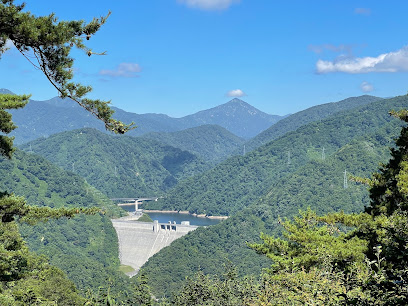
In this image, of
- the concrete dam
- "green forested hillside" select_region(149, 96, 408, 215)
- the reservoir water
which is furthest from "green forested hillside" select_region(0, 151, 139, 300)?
"green forested hillside" select_region(149, 96, 408, 215)

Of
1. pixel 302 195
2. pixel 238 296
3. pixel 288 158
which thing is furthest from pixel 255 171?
pixel 238 296

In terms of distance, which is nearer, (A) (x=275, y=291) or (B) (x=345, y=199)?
(A) (x=275, y=291)

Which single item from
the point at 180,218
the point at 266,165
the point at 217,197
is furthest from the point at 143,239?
the point at 266,165

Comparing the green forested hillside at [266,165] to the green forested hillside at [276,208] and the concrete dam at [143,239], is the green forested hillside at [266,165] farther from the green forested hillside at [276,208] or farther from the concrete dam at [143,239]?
the concrete dam at [143,239]

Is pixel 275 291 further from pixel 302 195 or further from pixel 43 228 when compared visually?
pixel 302 195

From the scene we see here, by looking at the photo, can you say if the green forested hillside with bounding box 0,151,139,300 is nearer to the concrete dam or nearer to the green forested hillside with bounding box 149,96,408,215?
the concrete dam

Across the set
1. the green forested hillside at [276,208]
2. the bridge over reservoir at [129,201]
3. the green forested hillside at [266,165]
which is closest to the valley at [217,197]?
the green forested hillside at [276,208]
